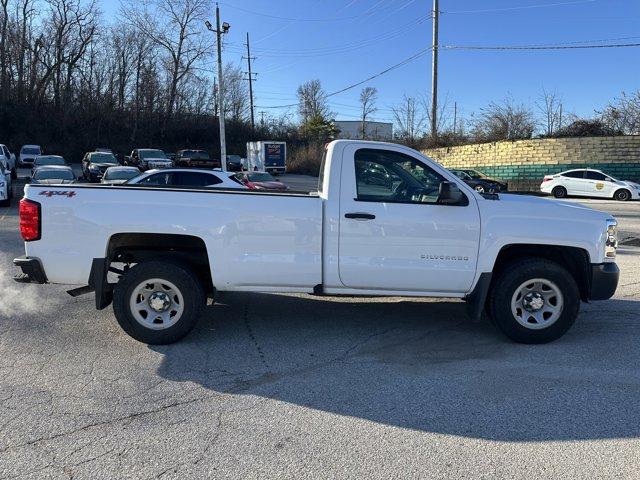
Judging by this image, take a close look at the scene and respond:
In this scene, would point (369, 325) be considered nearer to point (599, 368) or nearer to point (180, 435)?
point (599, 368)

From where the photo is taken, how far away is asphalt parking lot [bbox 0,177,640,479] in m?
3.16

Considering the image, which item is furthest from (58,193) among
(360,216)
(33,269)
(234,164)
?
(234,164)

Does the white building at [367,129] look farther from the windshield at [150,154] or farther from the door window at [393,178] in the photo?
the door window at [393,178]

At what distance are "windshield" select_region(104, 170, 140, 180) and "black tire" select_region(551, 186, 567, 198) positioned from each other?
21.3 m

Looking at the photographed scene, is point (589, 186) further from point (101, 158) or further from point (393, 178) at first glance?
point (101, 158)

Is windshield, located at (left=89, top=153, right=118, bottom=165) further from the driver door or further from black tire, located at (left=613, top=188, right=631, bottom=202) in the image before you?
the driver door

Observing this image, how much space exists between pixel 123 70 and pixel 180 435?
64991 millimetres

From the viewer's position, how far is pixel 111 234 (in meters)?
4.90

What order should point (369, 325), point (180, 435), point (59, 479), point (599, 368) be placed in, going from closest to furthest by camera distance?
1. point (59, 479)
2. point (180, 435)
3. point (599, 368)
4. point (369, 325)

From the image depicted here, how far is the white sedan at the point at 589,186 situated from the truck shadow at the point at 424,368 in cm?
2295

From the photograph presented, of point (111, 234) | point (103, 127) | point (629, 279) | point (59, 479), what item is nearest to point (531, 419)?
point (59, 479)

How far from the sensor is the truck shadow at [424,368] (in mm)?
3736

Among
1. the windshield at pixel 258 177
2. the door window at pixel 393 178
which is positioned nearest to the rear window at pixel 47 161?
the windshield at pixel 258 177

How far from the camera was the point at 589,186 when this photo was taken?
27078 mm
